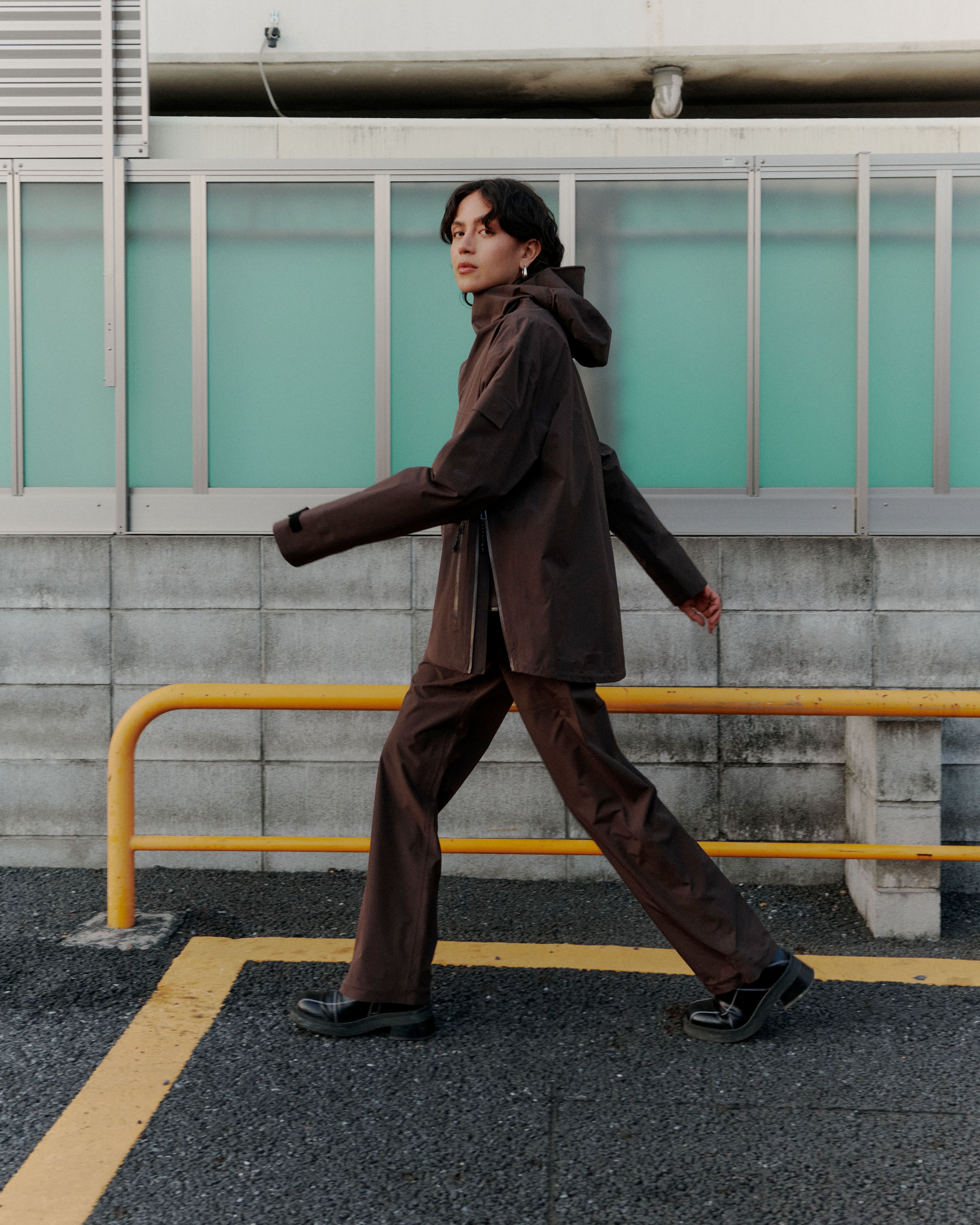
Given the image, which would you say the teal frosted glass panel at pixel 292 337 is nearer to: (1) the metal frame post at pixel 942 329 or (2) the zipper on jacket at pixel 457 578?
(2) the zipper on jacket at pixel 457 578

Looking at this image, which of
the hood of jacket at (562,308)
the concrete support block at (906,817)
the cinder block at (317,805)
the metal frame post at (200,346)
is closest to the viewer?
the hood of jacket at (562,308)

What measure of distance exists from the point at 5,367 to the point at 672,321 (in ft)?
9.19

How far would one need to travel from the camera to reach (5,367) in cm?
472

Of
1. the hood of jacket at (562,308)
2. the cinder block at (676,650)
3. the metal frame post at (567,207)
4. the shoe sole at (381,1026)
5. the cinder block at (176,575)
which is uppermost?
the metal frame post at (567,207)

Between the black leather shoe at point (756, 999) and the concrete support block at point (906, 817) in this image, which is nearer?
the black leather shoe at point (756, 999)

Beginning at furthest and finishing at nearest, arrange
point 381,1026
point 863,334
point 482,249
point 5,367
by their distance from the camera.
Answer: point 5,367 < point 863,334 < point 381,1026 < point 482,249

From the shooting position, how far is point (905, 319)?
455 centimetres

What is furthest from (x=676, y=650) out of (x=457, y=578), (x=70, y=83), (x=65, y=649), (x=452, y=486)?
(x=70, y=83)

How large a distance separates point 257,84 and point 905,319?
164 inches

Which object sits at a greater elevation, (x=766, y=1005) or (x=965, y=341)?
(x=965, y=341)

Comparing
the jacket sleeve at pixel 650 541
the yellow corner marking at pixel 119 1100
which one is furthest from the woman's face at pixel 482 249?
the yellow corner marking at pixel 119 1100

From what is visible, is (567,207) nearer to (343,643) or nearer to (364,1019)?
(343,643)

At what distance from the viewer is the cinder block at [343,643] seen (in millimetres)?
4324

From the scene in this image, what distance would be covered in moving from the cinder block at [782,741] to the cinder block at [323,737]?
1.29 metres
